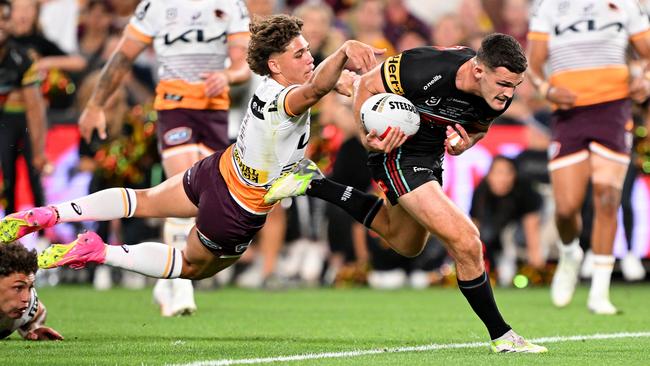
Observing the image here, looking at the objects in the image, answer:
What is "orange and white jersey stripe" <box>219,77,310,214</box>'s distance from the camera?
25.0ft

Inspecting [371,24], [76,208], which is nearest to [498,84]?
[76,208]

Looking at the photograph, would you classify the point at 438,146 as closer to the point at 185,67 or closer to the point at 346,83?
the point at 346,83

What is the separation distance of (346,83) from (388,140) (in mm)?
841

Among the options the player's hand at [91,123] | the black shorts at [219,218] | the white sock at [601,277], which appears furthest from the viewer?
the white sock at [601,277]

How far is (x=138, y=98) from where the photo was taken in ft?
52.5

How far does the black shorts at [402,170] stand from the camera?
760 centimetres

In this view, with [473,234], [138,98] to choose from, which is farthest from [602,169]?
[138,98]

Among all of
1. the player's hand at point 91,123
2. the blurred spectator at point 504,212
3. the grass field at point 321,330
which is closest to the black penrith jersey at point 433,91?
the grass field at point 321,330

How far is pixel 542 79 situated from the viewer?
36.1ft

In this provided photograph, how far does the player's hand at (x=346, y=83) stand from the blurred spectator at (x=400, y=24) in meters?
9.29

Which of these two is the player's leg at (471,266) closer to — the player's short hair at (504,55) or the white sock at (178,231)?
the player's short hair at (504,55)

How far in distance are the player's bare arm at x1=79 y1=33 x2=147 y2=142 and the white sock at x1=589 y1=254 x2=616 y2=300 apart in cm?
438

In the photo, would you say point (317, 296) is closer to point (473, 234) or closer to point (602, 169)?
point (602, 169)

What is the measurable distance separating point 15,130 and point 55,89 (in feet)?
9.50
